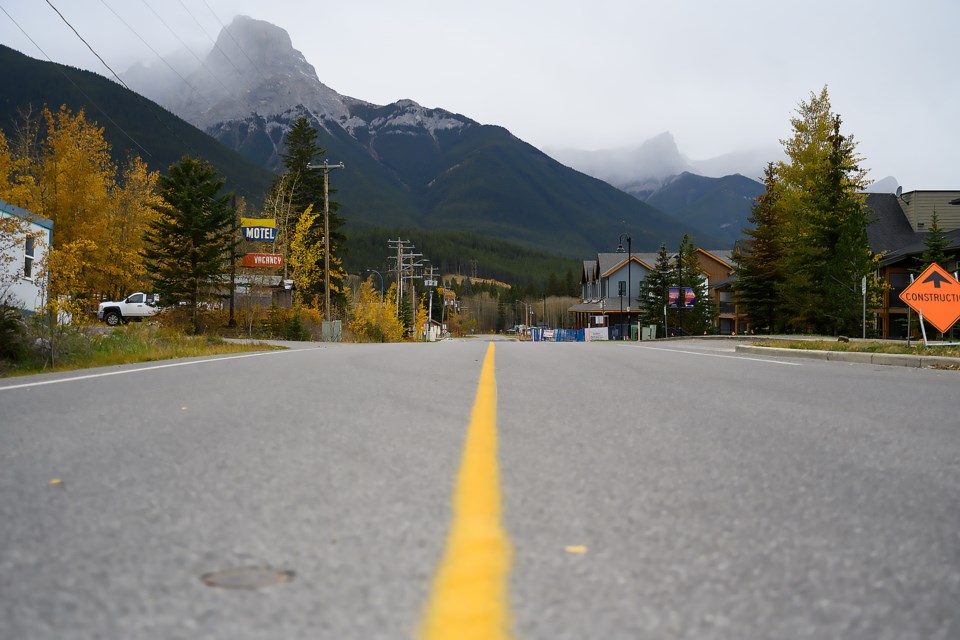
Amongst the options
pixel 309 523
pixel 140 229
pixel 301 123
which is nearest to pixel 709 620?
pixel 309 523

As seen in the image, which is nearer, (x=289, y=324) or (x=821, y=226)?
(x=821, y=226)

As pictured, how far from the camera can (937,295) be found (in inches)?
607

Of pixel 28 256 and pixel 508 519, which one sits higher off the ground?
pixel 28 256

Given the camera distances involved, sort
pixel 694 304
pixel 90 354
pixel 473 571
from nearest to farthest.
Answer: pixel 473 571, pixel 90 354, pixel 694 304

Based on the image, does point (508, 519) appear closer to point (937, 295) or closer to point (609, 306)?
point (937, 295)

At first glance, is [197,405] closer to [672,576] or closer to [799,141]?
[672,576]

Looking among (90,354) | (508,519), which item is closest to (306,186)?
(90,354)

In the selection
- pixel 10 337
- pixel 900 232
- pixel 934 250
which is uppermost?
pixel 900 232

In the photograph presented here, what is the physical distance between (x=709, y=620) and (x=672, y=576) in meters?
0.30

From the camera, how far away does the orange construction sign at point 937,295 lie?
50.4ft

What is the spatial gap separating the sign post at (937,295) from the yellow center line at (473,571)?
15.1m

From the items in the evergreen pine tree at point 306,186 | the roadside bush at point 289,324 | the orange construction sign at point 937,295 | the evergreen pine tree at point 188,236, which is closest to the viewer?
the orange construction sign at point 937,295

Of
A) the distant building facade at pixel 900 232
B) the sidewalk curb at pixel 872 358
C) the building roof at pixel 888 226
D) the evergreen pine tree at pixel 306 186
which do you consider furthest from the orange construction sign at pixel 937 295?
the evergreen pine tree at pixel 306 186

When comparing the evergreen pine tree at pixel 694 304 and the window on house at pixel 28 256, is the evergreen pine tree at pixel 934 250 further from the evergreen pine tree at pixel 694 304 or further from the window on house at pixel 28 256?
the window on house at pixel 28 256
